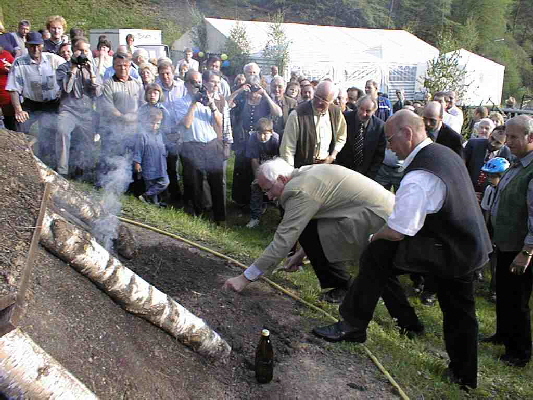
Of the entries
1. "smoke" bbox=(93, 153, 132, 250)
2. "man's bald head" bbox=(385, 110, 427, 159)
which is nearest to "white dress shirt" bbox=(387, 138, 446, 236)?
"man's bald head" bbox=(385, 110, 427, 159)

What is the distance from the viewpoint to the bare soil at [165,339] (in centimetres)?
275

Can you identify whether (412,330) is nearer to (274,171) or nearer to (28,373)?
(274,171)

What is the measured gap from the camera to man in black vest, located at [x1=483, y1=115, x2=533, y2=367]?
4.20 meters

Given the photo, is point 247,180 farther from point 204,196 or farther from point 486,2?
point 486,2

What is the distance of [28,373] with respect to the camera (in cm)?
224

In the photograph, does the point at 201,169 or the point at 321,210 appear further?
the point at 201,169

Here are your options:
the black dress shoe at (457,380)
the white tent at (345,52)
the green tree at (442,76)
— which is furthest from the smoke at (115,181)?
the white tent at (345,52)

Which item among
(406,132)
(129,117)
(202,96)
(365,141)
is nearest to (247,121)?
(202,96)

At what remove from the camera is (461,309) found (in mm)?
3580

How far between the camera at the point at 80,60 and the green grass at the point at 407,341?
1.99 m

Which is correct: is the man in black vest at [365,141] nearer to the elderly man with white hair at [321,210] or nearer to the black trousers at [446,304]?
the elderly man with white hair at [321,210]

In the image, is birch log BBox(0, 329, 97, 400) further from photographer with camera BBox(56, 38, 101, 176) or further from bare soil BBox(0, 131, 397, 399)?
photographer with camera BBox(56, 38, 101, 176)

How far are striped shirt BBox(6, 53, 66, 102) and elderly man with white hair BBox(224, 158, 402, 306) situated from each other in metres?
4.34

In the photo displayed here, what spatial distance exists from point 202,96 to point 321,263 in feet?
11.3
